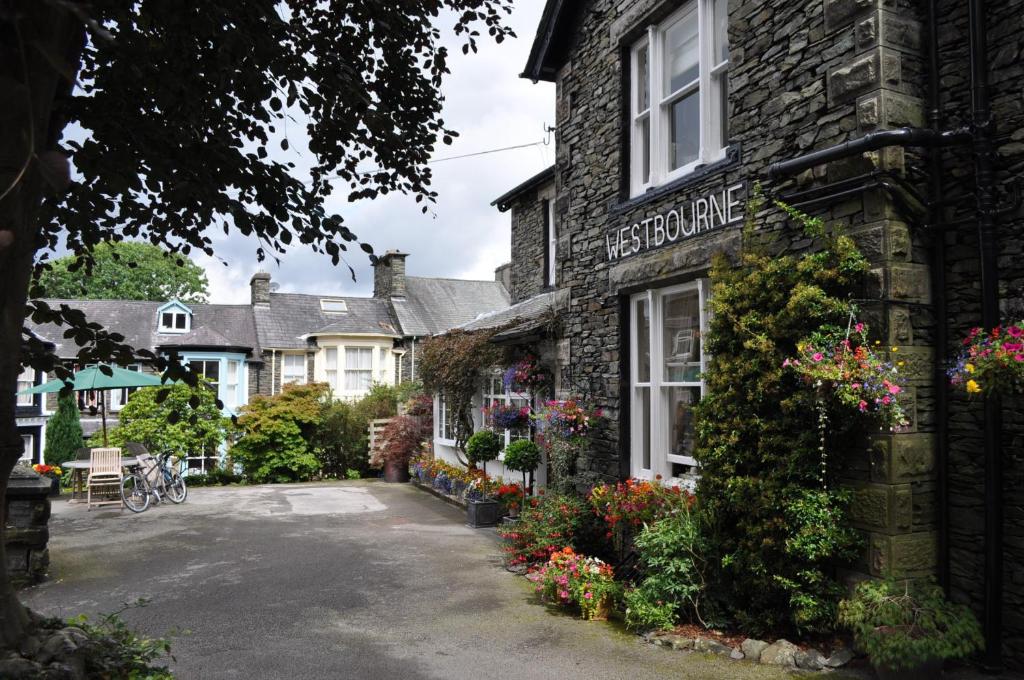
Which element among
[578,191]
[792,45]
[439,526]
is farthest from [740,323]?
[439,526]

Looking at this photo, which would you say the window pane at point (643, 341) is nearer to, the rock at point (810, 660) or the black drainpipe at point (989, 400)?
the rock at point (810, 660)

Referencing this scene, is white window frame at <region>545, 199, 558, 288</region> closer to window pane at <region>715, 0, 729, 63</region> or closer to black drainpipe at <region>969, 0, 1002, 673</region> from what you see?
window pane at <region>715, 0, 729, 63</region>

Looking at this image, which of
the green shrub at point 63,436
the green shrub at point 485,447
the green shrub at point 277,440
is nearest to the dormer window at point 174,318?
the green shrub at point 63,436

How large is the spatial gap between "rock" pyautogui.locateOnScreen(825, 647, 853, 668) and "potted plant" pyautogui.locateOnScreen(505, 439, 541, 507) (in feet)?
18.8

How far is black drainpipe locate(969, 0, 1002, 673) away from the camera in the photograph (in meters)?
4.75

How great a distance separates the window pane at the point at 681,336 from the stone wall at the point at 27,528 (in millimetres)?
7262

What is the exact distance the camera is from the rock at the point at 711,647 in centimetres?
552

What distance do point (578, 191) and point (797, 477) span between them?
5109 mm

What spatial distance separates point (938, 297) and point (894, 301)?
0.45 meters

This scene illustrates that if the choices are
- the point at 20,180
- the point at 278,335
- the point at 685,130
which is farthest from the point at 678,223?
the point at 278,335

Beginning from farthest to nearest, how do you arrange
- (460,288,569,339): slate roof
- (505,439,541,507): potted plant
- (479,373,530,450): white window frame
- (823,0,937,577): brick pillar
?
(479,373,530,450): white window frame, (505,439,541,507): potted plant, (460,288,569,339): slate roof, (823,0,937,577): brick pillar

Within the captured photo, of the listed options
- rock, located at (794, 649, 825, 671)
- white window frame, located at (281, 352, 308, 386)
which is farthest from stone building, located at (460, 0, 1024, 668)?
white window frame, located at (281, 352, 308, 386)

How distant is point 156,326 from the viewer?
85.3 ft

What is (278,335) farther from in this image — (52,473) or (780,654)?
(780,654)
